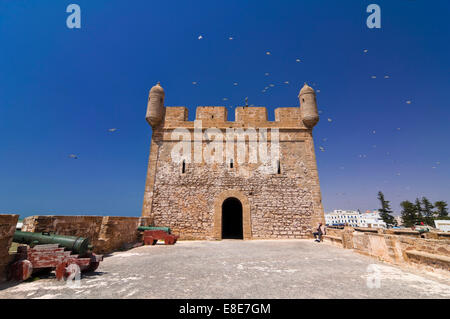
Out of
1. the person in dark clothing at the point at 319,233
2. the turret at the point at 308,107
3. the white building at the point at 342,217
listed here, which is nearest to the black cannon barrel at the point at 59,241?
the person in dark clothing at the point at 319,233

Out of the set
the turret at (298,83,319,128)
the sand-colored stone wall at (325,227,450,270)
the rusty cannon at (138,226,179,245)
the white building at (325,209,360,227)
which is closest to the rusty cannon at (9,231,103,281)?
the rusty cannon at (138,226,179,245)

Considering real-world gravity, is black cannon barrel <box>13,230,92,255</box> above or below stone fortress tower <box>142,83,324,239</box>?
below

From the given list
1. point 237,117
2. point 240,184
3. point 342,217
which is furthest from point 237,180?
point 342,217

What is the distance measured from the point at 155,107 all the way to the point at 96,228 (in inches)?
309

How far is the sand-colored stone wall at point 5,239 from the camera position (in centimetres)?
339

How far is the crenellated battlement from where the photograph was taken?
12297mm

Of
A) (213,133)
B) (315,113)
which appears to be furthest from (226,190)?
(315,113)

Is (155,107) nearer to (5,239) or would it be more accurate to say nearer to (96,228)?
(96,228)

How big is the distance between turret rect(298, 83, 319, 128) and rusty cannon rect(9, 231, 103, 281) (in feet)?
39.8

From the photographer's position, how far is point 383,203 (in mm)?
54031

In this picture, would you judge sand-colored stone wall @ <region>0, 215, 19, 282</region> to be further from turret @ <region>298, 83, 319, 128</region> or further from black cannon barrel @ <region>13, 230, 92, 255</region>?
turret @ <region>298, 83, 319, 128</region>

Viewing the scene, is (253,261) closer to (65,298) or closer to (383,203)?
(65,298)

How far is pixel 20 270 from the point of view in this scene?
3387mm

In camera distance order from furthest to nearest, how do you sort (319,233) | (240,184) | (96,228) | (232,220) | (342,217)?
(342,217)
(232,220)
(240,184)
(319,233)
(96,228)
